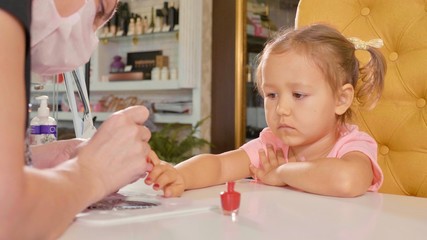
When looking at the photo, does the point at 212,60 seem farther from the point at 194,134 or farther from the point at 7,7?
the point at 7,7

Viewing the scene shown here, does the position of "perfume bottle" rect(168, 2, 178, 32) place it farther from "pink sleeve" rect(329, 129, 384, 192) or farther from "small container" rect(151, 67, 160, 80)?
"pink sleeve" rect(329, 129, 384, 192)

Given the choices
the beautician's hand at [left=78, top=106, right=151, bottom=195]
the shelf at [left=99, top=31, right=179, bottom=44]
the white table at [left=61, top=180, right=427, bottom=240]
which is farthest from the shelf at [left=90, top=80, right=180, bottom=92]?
the beautician's hand at [left=78, top=106, right=151, bottom=195]

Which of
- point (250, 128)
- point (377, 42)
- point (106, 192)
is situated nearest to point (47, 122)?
point (106, 192)

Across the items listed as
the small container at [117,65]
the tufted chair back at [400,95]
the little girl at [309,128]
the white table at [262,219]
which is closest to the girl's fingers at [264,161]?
the little girl at [309,128]

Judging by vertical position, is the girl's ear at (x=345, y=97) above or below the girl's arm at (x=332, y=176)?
above

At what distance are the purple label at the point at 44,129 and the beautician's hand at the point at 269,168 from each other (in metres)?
0.48

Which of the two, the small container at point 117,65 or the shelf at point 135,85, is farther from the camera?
the small container at point 117,65

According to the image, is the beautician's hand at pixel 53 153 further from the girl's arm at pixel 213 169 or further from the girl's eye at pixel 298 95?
the girl's eye at pixel 298 95

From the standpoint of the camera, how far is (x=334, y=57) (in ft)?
4.42

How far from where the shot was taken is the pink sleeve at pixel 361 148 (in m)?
1.23

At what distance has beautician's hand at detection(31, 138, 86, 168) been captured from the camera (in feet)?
2.95

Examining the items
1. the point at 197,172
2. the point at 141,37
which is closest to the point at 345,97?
the point at 197,172

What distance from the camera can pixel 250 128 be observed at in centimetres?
413

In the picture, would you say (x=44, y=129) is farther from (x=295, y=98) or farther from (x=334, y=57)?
(x=334, y=57)
